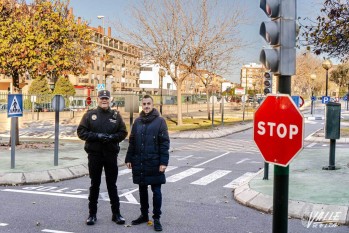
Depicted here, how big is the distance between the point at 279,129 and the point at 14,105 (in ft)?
27.0

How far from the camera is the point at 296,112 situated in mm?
3631

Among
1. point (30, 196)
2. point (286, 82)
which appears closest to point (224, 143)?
point (30, 196)

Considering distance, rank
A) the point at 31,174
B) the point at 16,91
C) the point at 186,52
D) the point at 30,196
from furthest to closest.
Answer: the point at 186,52 < the point at 16,91 < the point at 31,174 < the point at 30,196

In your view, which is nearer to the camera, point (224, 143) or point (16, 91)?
point (16, 91)

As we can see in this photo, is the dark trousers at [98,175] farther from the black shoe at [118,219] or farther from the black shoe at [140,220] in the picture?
the black shoe at [140,220]

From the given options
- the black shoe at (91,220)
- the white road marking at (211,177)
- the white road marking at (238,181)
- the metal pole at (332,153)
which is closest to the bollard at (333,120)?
the metal pole at (332,153)

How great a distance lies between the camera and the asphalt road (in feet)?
19.6

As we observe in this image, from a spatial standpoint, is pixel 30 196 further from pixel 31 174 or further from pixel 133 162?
pixel 133 162

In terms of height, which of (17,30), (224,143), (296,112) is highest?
(17,30)

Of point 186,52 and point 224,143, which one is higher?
point 186,52

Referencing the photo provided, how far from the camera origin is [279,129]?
3.72 metres

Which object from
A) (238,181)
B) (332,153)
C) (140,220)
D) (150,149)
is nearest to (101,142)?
(150,149)

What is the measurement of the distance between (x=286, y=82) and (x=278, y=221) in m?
1.22

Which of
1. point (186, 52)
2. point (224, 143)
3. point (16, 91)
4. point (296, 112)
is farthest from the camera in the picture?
point (186, 52)
